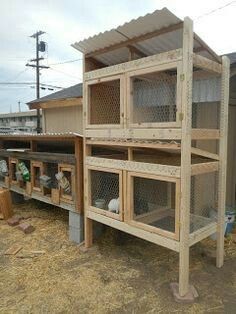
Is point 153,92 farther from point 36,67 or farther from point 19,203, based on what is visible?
point 36,67

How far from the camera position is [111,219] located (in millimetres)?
3648

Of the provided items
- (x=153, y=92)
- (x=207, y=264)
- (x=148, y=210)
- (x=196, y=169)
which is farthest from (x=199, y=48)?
(x=207, y=264)

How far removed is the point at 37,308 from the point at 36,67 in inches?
774

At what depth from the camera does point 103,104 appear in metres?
4.04

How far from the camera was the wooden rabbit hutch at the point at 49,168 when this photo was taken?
418 cm

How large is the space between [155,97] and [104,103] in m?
0.79

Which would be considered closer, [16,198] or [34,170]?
[34,170]

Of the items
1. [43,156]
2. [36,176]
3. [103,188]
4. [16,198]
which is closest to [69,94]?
[16,198]

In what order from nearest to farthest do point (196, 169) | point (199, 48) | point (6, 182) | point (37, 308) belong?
point (37, 308), point (196, 169), point (199, 48), point (6, 182)

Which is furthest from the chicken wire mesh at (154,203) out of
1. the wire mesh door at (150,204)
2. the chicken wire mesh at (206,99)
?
the chicken wire mesh at (206,99)

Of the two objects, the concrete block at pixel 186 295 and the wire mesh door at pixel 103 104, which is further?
the wire mesh door at pixel 103 104

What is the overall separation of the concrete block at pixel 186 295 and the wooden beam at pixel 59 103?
5.02 meters

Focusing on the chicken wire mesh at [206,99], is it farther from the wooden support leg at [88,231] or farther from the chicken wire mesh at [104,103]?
the wooden support leg at [88,231]

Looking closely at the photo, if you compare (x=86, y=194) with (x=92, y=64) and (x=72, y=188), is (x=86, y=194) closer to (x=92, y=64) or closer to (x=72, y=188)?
(x=72, y=188)
